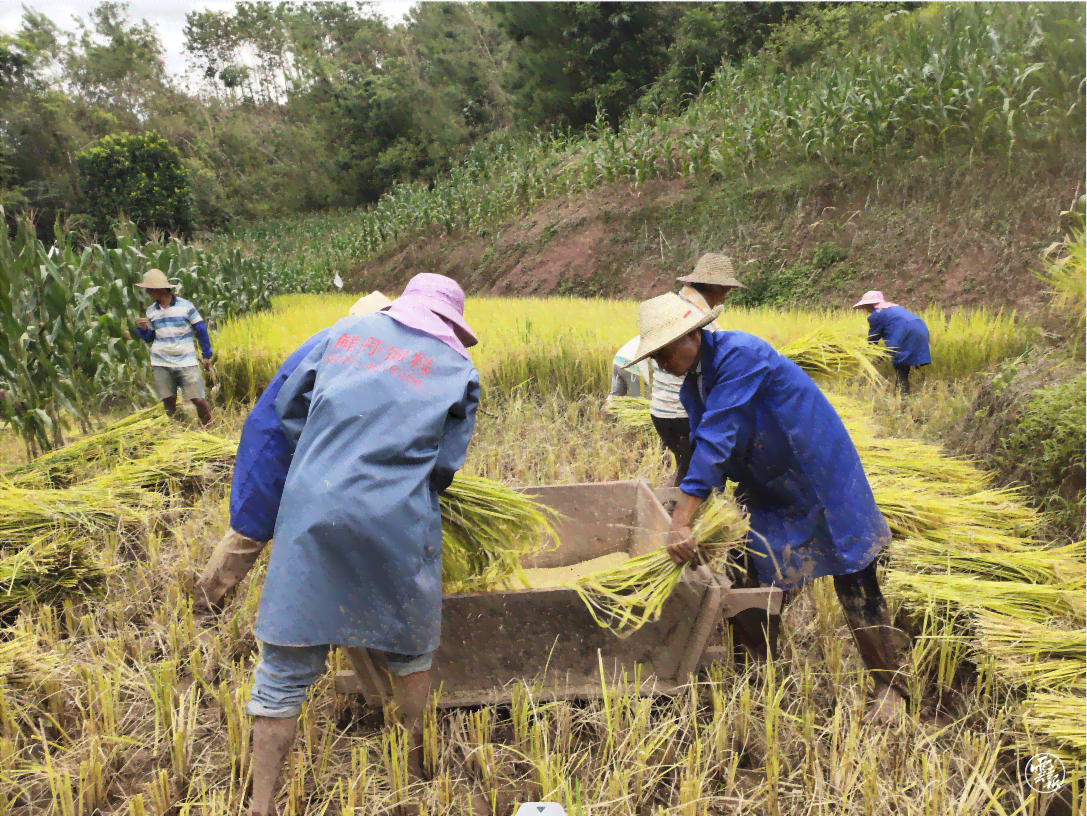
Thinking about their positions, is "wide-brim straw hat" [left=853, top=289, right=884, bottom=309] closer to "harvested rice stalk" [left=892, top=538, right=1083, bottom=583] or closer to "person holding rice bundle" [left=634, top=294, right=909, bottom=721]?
"harvested rice stalk" [left=892, top=538, right=1083, bottom=583]

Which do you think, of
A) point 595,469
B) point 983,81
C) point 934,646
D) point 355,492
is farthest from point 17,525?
point 983,81

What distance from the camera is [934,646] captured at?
2451 mm

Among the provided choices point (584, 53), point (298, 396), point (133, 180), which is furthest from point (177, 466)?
point (133, 180)

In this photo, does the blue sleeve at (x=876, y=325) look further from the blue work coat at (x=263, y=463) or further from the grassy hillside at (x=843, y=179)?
the blue work coat at (x=263, y=463)

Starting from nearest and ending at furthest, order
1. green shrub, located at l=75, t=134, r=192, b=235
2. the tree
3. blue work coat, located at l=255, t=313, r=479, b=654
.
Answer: blue work coat, located at l=255, t=313, r=479, b=654 → the tree → green shrub, located at l=75, t=134, r=192, b=235

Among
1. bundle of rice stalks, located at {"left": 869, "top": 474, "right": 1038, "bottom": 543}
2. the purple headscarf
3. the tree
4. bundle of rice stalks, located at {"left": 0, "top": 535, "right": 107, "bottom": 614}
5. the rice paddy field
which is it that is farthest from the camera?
the tree

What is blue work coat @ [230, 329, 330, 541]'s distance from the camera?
2207 millimetres

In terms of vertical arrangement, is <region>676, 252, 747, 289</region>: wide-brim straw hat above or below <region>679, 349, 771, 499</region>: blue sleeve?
above

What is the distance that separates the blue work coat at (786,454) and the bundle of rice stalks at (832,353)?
4.39 feet

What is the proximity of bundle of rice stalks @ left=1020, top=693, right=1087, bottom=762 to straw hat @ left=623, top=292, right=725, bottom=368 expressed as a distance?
1439mm

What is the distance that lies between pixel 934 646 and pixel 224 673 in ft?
8.34

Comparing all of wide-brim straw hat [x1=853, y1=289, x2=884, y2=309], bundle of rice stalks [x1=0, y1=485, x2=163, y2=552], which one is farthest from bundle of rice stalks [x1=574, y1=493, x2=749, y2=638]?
wide-brim straw hat [x1=853, y1=289, x2=884, y2=309]

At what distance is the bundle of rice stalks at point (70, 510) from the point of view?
10.2 feet

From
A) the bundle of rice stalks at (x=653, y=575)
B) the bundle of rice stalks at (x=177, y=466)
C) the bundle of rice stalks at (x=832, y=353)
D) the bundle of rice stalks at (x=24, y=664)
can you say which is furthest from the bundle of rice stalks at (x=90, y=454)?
the bundle of rice stalks at (x=832, y=353)
